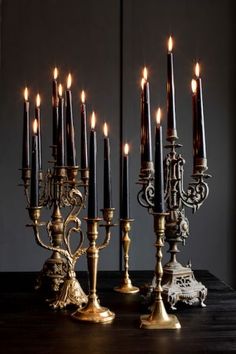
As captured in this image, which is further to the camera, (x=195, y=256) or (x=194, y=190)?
(x=195, y=256)

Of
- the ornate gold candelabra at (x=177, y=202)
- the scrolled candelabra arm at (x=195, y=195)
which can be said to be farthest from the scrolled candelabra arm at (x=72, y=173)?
the scrolled candelabra arm at (x=195, y=195)

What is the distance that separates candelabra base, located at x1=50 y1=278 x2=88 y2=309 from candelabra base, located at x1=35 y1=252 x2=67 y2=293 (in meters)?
0.18

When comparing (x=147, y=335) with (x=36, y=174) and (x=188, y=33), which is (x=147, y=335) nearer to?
(x=36, y=174)

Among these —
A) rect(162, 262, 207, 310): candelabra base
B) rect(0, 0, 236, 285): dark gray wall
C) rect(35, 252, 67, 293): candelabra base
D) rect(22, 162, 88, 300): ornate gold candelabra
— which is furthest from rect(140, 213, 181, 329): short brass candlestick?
rect(0, 0, 236, 285): dark gray wall

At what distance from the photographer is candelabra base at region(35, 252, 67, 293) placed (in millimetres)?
1394

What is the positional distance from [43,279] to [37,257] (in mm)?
1304

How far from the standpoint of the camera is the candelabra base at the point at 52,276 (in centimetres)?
139

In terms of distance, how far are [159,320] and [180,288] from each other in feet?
0.66

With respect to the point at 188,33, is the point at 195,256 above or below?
below

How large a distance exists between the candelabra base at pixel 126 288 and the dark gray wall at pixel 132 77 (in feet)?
4.20

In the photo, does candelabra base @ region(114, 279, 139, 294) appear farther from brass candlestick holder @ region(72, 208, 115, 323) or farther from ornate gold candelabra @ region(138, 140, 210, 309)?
brass candlestick holder @ region(72, 208, 115, 323)

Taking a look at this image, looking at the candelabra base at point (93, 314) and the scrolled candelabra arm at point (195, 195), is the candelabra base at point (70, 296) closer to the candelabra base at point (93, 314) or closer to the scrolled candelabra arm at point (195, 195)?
the candelabra base at point (93, 314)

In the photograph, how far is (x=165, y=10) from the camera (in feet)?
9.01

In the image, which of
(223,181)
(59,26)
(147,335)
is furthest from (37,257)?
(147,335)
